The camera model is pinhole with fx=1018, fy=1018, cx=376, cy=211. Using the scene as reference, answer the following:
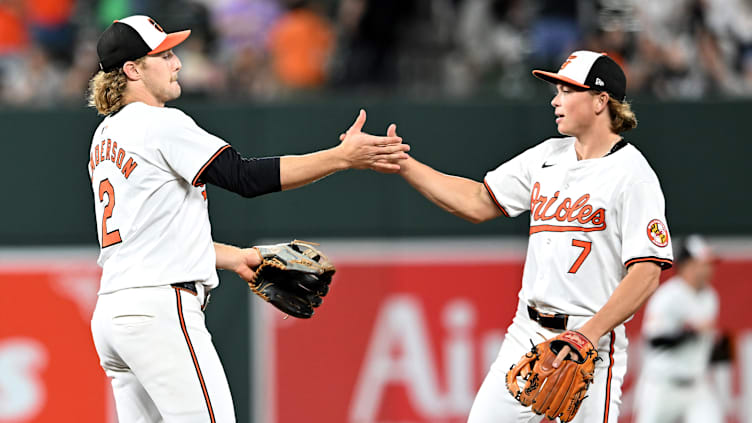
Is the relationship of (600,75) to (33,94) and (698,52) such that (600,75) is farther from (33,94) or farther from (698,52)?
(33,94)

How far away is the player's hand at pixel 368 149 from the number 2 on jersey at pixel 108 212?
2.93 ft

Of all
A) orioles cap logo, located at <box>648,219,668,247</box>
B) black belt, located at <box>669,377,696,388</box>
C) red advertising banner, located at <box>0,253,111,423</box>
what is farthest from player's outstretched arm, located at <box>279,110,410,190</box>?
red advertising banner, located at <box>0,253,111,423</box>

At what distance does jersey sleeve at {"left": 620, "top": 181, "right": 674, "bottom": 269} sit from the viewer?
3.92 m

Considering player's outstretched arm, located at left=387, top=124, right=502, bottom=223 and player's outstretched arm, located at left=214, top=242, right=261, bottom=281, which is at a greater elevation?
player's outstretched arm, located at left=387, top=124, right=502, bottom=223

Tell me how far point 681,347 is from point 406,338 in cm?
192

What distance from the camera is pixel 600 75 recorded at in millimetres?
4160

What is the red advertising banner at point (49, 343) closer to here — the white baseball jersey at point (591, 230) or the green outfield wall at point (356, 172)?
the green outfield wall at point (356, 172)

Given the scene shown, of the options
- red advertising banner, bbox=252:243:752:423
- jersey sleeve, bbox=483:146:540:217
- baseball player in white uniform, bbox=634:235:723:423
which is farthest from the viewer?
red advertising banner, bbox=252:243:752:423

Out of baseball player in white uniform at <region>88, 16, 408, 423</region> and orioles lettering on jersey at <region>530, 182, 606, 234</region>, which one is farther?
orioles lettering on jersey at <region>530, 182, 606, 234</region>

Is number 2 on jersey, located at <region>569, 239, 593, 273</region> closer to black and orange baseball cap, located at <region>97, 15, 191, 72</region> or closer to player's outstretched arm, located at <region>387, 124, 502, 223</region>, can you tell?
player's outstretched arm, located at <region>387, 124, 502, 223</region>

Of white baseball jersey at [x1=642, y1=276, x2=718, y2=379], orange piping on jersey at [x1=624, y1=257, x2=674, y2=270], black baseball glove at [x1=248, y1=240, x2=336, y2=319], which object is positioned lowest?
white baseball jersey at [x1=642, y1=276, x2=718, y2=379]

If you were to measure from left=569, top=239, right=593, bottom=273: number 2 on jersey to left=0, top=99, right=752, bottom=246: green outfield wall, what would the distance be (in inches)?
129

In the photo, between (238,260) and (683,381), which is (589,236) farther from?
(683,381)

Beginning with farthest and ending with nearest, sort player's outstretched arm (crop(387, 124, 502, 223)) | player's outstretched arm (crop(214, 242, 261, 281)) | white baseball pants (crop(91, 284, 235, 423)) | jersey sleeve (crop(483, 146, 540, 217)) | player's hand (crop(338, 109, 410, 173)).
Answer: player's outstretched arm (crop(387, 124, 502, 223)) → jersey sleeve (crop(483, 146, 540, 217)) → player's outstretched arm (crop(214, 242, 261, 281)) → player's hand (crop(338, 109, 410, 173)) → white baseball pants (crop(91, 284, 235, 423))
